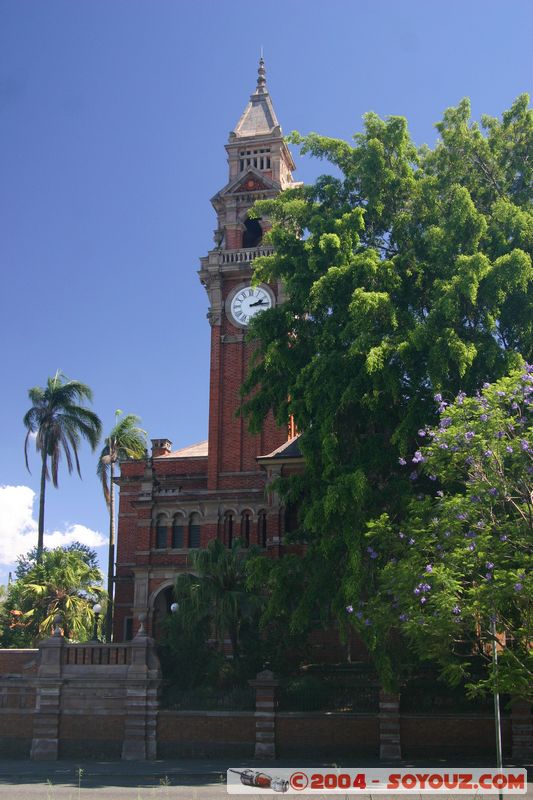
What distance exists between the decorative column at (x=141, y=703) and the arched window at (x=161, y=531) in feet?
40.1

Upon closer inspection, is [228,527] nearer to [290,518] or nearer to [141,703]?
[290,518]

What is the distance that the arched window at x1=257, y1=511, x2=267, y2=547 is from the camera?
40.0m

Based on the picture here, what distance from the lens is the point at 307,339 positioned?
2873cm

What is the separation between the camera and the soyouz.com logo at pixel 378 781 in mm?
19973

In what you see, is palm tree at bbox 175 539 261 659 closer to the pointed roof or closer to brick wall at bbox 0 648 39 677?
brick wall at bbox 0 648 39 677

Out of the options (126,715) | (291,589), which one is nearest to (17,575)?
(126,715)

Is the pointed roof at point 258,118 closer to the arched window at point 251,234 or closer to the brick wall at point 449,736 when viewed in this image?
the arched window at point 251,234

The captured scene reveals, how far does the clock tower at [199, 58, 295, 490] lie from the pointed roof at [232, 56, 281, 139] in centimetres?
6

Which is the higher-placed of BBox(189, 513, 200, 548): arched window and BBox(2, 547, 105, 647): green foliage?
BBox(189, 513, 200, 548): arched window

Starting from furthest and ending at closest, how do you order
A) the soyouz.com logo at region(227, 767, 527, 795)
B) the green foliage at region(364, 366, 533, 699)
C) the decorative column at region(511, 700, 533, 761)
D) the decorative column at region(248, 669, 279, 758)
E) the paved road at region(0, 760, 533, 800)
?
1. the decorative column at region(248, 669, 279, 758)
2. the decorative column at region(511, 700, 533, 761)
3. the paved road at region(0, 760, 533, 800)
4. the soyouz.com logo at region(227, 767, 527, 795)
5. the green foliage at region(364, 366, 533, 699)

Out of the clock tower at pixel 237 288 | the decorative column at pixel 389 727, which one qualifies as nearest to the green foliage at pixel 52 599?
the clock tower at pixel 237 288

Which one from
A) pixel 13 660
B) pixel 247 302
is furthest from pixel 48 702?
pixel 247 302

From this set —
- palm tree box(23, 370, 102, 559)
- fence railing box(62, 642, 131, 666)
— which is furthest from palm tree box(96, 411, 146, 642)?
fence railing box(62, 642, 131, 666)

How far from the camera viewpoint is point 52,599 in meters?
41.6
